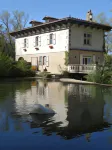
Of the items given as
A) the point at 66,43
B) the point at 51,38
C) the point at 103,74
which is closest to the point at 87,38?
the point at 66,43

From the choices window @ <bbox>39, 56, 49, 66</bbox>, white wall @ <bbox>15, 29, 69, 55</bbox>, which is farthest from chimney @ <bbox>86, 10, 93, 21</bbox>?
window @ <bbox>39, 56, 49, 66</bbox>

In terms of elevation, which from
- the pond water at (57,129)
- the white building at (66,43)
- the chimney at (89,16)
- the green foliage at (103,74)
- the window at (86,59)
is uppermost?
the chimney at (89,16)

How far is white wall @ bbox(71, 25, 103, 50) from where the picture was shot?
94.3 ft

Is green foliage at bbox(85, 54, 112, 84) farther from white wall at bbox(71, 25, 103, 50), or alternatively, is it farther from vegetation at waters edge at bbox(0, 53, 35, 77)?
vegetation at waters edge at bbox(0, 53, 35, 77)

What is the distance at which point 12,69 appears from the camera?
27.8 meters

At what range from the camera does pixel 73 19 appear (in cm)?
2734

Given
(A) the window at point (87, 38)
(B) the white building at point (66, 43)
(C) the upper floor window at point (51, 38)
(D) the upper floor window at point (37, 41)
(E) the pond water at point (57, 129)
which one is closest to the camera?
(E) the pond water at point (57, 129)

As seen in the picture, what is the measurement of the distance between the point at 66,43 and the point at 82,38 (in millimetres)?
2283

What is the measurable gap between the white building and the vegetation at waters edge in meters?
3.08

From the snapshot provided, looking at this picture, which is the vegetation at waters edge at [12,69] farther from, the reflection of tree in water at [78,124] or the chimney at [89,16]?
the reflection of tree in water at [78,124]

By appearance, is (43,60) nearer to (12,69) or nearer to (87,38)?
(12,69)

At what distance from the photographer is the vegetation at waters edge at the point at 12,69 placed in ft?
86.0

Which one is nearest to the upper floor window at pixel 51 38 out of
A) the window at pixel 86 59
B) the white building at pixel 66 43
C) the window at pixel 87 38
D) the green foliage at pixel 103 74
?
the white building at pixel 66 43

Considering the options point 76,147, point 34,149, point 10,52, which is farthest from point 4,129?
point 10,52
